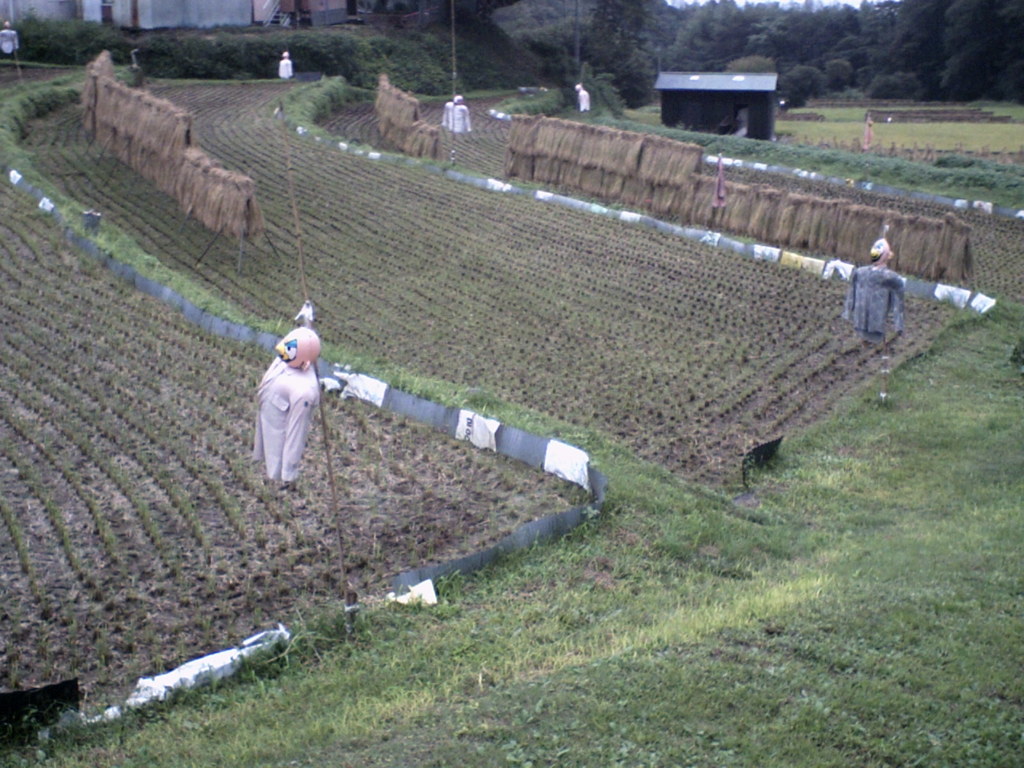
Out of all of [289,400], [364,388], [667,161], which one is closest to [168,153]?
[667,161]

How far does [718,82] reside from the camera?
46281 mm

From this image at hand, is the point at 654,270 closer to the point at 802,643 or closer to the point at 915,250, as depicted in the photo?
the point at 915,250

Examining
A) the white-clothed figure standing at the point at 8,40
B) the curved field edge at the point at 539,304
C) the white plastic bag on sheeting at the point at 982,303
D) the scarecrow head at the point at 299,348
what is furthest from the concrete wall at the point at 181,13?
the scarecrow head at the point at 299,348

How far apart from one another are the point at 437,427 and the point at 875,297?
567 cm

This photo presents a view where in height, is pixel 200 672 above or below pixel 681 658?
below

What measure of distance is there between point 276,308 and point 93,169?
1077cm

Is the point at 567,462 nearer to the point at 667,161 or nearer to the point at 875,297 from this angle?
the point at 875,297

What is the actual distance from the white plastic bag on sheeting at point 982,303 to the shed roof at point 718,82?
2637 cm

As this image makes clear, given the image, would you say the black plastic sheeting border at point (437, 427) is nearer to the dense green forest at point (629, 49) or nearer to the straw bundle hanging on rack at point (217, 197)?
the straw bundle hanging on rack at point (217, 197)

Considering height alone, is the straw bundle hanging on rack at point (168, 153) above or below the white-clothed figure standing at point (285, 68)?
below

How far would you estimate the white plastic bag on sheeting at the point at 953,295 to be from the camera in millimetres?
19609

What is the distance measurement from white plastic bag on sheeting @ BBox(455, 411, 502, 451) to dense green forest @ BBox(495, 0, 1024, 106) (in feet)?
145

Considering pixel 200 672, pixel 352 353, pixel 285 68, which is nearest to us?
pixel 200 672

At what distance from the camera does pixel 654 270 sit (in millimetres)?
21031
